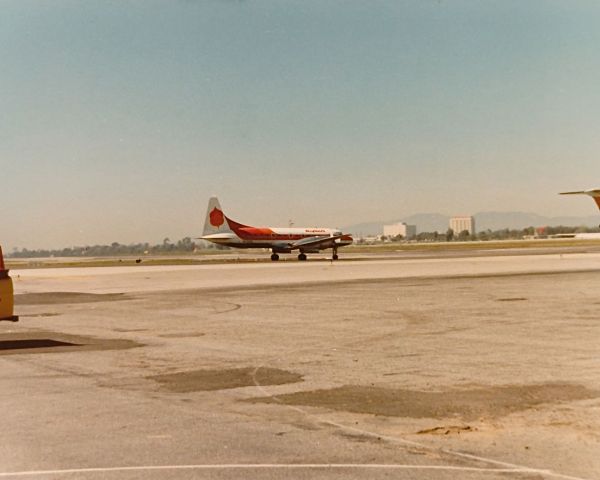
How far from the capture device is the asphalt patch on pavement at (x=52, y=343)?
1527 cm

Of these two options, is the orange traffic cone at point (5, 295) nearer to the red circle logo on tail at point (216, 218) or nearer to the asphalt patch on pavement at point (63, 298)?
the asphalt patch on pavement at point (63, 298)

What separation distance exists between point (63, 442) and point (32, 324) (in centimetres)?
1443

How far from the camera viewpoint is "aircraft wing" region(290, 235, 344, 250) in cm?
7781

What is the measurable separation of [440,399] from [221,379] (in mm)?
3617

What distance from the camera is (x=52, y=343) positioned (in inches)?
645

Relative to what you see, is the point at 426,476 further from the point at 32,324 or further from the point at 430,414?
the point at 32,324

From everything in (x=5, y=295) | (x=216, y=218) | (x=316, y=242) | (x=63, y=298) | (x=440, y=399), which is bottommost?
(x=440, y=399)

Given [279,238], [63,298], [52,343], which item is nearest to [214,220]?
[279,238]

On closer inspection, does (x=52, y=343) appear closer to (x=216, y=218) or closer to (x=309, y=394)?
(x=309, y=394)

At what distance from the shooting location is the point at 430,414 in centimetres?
859

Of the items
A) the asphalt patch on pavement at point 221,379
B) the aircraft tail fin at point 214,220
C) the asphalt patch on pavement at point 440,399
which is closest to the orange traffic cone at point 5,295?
the asphalt patch on pavement at point 221,379

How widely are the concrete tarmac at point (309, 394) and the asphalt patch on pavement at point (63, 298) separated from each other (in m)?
7.33

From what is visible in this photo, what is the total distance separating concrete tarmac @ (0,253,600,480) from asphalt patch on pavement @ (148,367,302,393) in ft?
0.18

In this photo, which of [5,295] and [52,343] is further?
[52,343]
